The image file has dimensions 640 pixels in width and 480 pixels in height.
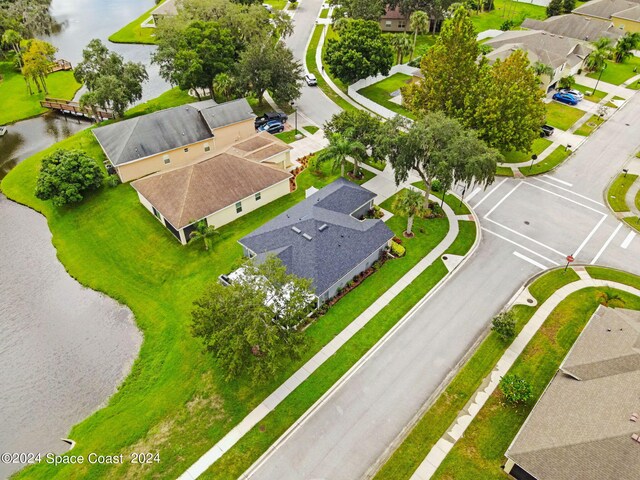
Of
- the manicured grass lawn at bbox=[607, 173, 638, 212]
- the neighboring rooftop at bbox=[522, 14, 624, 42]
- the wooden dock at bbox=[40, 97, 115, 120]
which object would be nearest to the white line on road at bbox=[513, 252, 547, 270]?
the manicured grass lawn at bbox=[607, 173, 638, 212]

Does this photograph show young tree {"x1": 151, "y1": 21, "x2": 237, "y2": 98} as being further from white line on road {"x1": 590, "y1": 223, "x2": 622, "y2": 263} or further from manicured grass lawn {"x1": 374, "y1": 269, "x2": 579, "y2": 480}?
white line on road {"x1": 590, "y1": 223, "x2": 622, "y2": 263}

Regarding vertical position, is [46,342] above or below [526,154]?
below

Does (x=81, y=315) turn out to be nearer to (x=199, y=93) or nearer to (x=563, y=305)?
(x=563, y=305)

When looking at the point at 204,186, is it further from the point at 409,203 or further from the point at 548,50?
the point at 548,50

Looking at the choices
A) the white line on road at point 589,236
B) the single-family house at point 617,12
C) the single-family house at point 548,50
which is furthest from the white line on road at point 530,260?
the single-family house at point 617,12

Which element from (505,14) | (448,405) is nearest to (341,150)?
(448,405)
